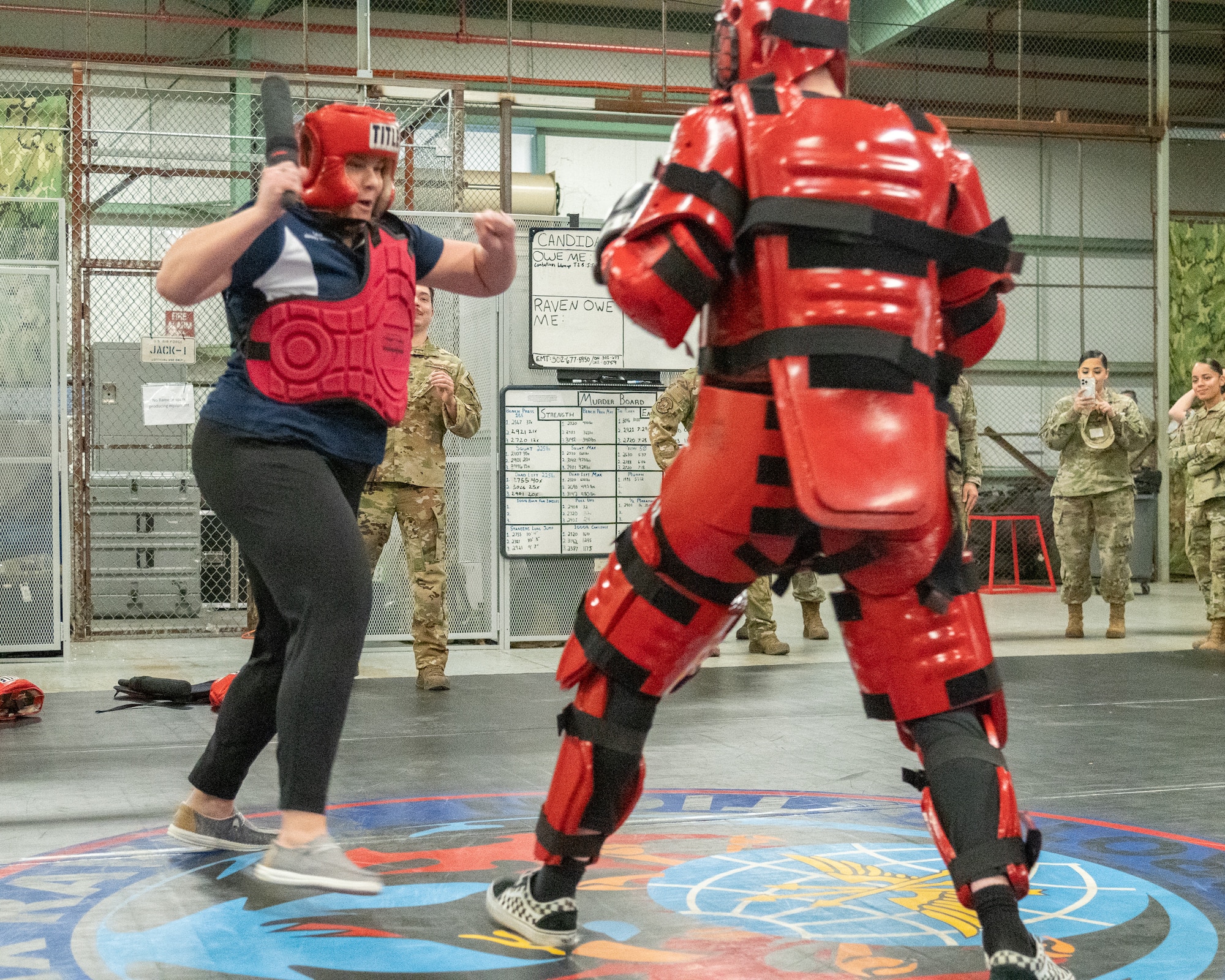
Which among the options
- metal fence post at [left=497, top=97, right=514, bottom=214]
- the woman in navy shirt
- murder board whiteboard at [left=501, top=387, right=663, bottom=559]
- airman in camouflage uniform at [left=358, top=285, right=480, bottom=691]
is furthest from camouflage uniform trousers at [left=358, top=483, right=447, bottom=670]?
the woman in navy shirt

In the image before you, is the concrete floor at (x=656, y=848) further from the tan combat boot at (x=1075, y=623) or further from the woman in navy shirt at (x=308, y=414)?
the tan combat boot at (x=1075, y=623)

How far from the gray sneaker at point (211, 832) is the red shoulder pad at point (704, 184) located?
1784mm

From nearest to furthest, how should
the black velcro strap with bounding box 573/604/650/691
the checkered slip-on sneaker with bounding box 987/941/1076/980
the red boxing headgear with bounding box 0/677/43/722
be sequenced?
1. the checkered slip-on sneaker with bounding box 987/941/1076/980
2. the black velcro strap with bounding box 573/604/650/691
3. the red boxing headgear with bounding box 0/677/43/722

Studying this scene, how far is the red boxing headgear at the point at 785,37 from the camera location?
236cm

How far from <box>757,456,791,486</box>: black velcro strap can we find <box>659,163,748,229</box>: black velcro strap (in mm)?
396

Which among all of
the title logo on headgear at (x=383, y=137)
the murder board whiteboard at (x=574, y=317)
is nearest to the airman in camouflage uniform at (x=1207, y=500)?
the murder board whiteboard at (x=574, y=317)

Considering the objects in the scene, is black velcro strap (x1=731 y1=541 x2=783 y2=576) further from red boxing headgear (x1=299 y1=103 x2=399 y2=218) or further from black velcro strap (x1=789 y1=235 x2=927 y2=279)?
red boxing headgear (x1=299 y1=103 x2=399 y2=218)

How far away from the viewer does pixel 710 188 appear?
7.25 feet

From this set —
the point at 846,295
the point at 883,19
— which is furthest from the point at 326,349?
the point at 883,19

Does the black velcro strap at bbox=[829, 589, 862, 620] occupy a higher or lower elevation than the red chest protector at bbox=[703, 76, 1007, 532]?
lower

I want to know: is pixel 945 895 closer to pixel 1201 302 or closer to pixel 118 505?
pixel 118 505

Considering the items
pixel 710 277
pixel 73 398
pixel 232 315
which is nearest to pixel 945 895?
pixel 710 277

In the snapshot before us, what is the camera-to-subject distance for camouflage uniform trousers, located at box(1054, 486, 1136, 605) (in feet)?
28.4

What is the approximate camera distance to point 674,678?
246cm
